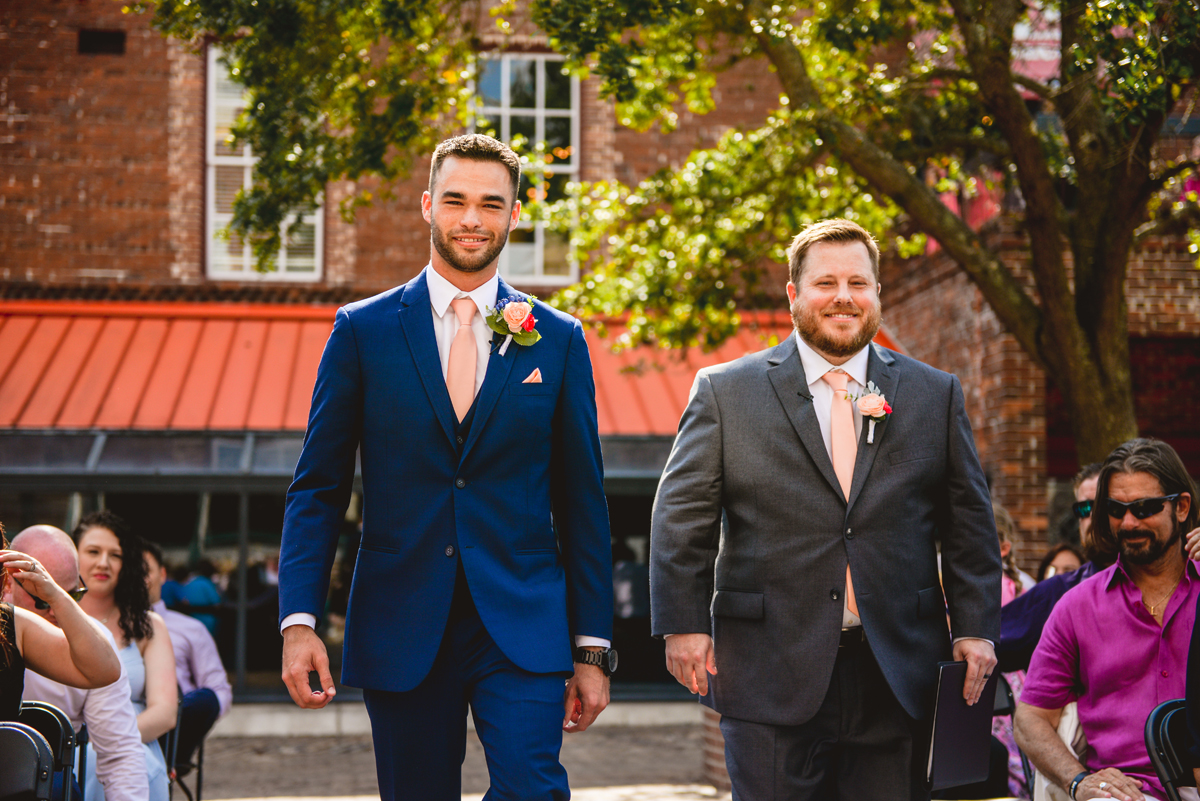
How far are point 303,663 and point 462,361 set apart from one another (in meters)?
0.88

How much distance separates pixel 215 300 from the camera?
44.2 ft

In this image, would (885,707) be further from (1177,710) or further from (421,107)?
(421,107)

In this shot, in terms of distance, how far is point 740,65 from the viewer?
14.2 metres

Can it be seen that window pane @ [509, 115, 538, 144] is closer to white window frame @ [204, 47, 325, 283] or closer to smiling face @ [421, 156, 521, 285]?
white window frame @ [204, 47, 325, 283]

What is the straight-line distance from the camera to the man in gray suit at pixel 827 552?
3.38 metres

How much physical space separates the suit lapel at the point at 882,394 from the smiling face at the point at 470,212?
3.95ft

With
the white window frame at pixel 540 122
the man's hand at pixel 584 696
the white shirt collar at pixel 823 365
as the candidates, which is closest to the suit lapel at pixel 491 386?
the man's hand at pixel 584 696

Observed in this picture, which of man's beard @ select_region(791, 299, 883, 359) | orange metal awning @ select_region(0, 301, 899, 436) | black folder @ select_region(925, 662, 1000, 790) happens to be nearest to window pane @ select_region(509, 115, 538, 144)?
orange metal awning @ select_region(0, 301, 899, 436)

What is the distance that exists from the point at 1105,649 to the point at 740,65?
37.1ft

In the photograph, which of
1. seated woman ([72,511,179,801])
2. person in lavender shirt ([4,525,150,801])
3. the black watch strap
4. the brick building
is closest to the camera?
the black watch strap

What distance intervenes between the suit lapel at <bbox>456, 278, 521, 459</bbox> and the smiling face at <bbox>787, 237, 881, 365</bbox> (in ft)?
2.91

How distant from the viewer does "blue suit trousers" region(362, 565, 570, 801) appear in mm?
2961

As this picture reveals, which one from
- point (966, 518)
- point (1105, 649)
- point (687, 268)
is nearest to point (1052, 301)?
point (687, 268)

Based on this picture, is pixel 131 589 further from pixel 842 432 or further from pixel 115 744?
pixel 842 432
